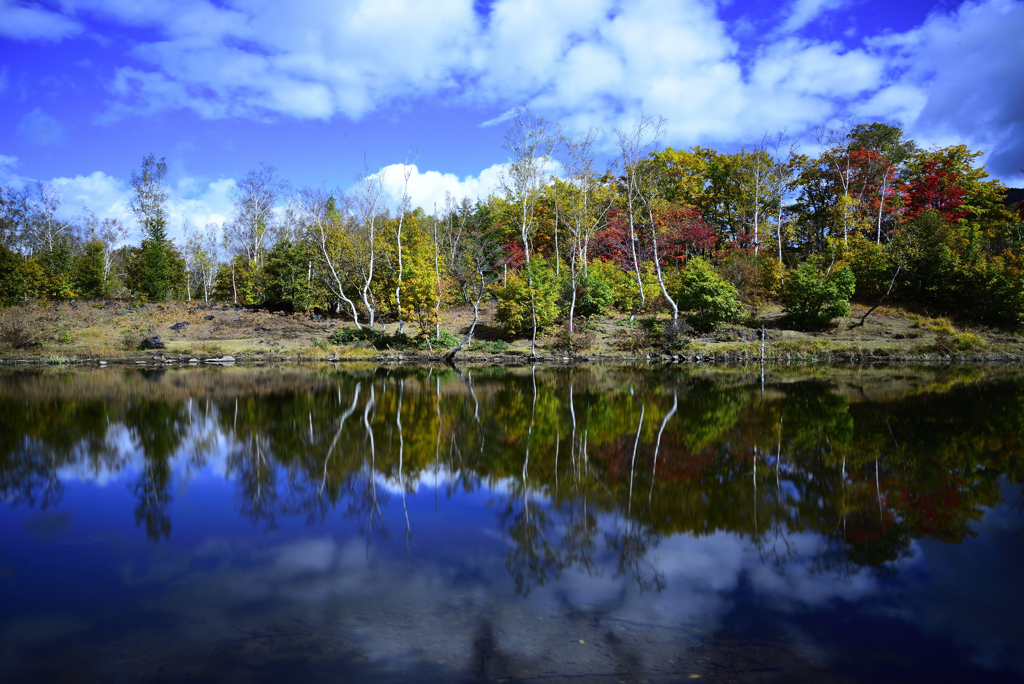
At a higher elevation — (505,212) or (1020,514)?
(505,212)

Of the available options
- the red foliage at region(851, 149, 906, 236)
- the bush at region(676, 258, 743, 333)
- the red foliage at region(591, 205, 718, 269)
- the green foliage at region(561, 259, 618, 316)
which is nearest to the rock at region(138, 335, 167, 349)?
the green foliage at region(561, 259, 618, 316)

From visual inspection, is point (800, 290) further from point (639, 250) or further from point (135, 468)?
point (135, 468)

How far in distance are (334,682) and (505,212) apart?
38.3m

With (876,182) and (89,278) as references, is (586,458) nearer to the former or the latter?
(876,182)

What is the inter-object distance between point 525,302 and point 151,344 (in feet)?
61.4

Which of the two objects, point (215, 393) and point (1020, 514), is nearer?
point (1020, 514)

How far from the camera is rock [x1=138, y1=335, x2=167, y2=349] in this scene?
28.7 meters

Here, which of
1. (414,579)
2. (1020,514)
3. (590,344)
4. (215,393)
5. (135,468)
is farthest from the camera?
(590,344)

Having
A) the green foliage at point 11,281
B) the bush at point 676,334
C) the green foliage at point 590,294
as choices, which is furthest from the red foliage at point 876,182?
the green foliage at point 11,281

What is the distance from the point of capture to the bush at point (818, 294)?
28.2 m

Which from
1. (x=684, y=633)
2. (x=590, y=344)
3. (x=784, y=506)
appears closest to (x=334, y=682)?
(x=684, y=633)

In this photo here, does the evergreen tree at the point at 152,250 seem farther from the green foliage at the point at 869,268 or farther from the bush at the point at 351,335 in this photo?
the green foliage at the point at 869,268

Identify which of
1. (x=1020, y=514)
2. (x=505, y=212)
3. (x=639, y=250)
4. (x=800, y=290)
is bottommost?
(x=1020, y=514)

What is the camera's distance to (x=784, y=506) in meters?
5.72
